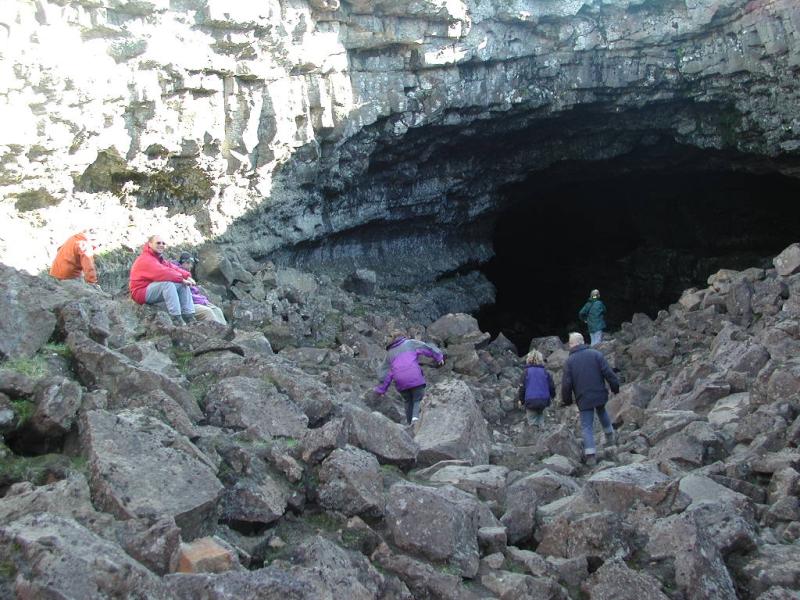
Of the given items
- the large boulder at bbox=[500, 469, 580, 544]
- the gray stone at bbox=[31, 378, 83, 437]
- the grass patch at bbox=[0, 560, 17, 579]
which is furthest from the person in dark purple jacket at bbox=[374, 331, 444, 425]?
the grass patch at bbox=[0, 560, 17, 579]

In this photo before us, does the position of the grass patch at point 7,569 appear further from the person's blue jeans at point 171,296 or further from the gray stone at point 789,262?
the gray stone at point 789,262

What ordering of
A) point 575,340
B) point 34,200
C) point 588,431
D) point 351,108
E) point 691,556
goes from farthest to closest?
point 351,108
point 34,200
point 575,340
point 588,431
point 691,556

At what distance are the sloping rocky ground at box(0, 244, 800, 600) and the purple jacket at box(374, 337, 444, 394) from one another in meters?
1.12

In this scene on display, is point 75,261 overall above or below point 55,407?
above

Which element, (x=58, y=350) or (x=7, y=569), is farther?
(x=58, y=350)

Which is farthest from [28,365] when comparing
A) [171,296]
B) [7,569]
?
[171,296]

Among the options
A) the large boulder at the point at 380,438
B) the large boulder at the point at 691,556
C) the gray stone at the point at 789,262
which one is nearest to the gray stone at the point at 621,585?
the large boulder at the point at 691,556

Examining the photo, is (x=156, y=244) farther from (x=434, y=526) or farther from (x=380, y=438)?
(x=434, y=526)

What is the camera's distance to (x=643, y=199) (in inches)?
941

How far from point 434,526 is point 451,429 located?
2.16 metres

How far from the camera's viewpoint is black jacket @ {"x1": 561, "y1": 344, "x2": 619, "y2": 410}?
26.2ft

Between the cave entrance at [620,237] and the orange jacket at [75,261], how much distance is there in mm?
13574

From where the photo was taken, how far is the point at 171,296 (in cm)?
870

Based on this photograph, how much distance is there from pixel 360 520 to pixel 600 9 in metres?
15.4
